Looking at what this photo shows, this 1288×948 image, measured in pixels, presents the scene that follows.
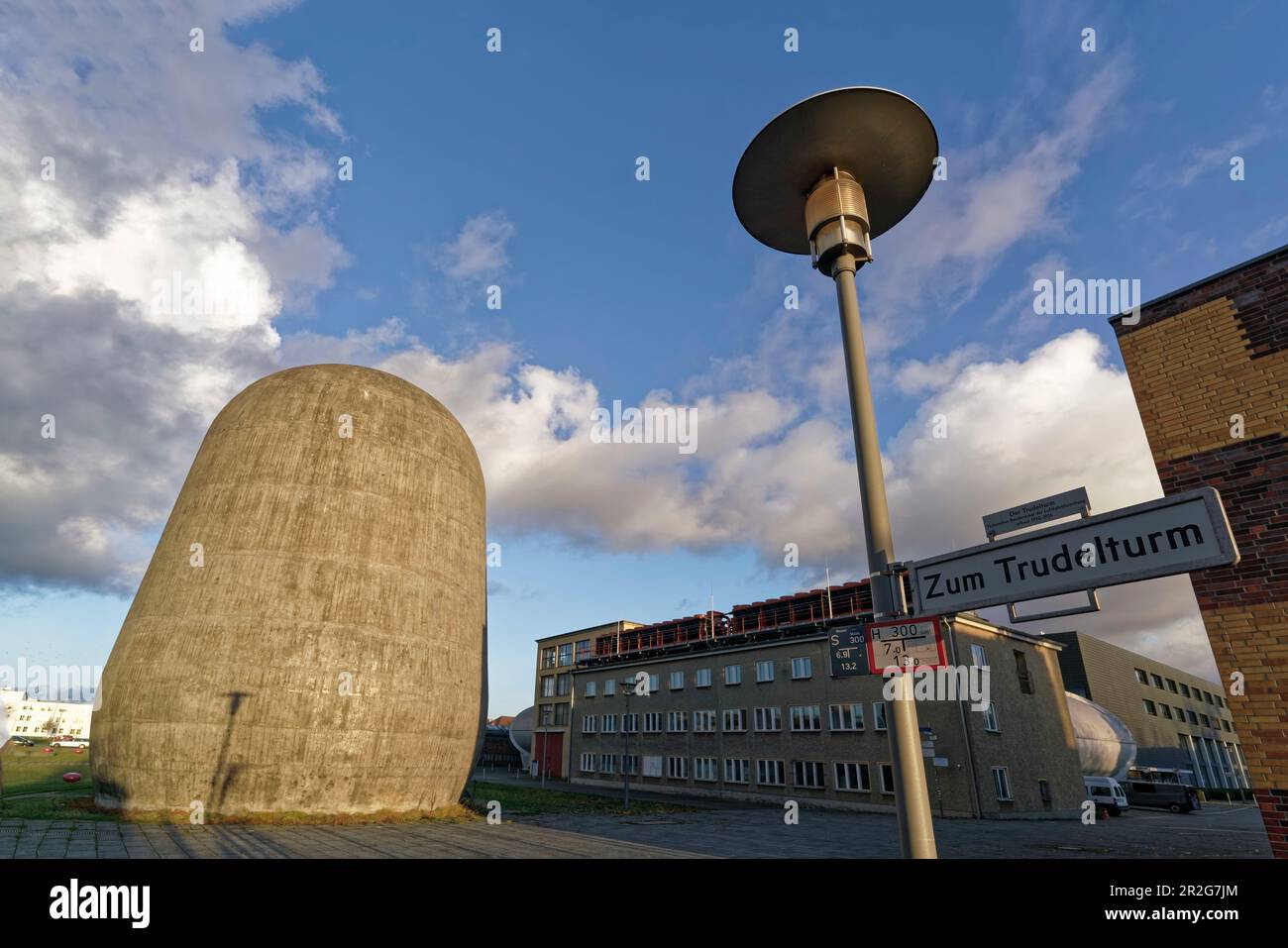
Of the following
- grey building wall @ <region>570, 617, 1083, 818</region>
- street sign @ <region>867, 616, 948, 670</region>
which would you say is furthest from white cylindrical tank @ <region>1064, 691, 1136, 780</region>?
street sign @ <region>867, 616, 948, 670</region>

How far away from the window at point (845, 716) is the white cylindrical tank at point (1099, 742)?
20.3 m

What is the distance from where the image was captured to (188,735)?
1906cm

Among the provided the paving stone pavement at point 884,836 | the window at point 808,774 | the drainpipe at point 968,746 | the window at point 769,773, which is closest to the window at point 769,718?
the window at point 769,773

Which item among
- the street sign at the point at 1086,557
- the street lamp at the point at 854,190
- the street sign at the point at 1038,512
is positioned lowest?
the street sign at the point at 1086,557

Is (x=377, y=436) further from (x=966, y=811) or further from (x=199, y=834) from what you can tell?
(x=966, y=811)

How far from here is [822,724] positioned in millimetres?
37625

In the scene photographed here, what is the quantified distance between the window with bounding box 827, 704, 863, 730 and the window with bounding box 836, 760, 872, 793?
193 centimetres

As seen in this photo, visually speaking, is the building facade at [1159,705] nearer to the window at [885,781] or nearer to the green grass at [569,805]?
the window at [885,781]

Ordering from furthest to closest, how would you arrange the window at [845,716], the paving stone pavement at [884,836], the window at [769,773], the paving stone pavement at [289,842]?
1. the window at [769,773]
2. the window at [845,716]
3. the paving stone pavement at [884,836]
4. the paving stone pavement at [289,842]

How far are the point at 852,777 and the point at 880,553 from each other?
35275 mm

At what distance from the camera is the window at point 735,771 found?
136ft

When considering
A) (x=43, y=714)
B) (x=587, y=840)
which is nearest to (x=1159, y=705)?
(x=587, y=840)

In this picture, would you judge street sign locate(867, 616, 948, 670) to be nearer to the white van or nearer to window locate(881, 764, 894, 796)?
window locate(881, 764, 894, 796)
